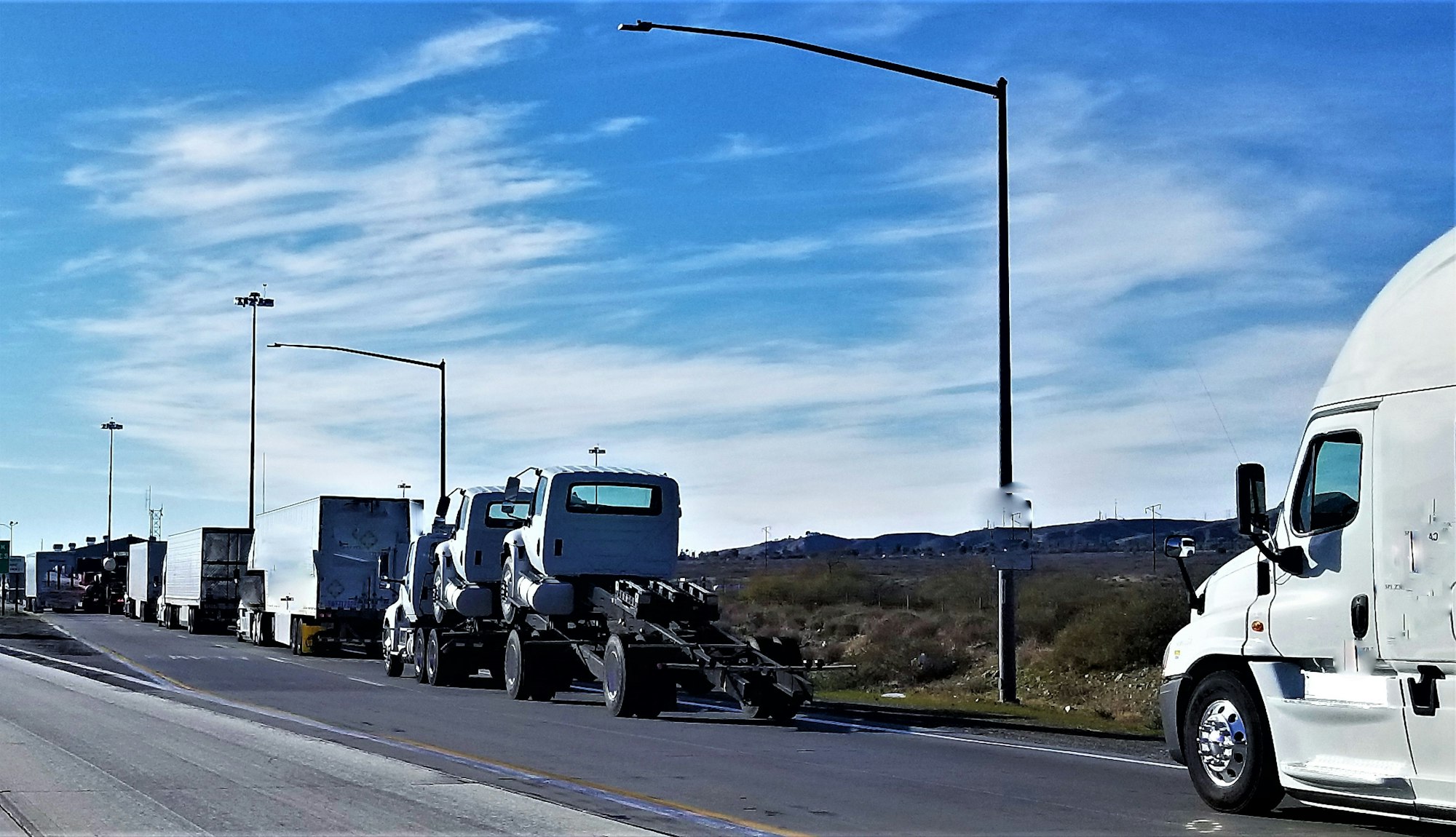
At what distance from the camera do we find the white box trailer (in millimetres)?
70125

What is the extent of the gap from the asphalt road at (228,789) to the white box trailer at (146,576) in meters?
52.5

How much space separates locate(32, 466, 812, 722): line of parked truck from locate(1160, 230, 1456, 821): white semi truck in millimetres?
8724

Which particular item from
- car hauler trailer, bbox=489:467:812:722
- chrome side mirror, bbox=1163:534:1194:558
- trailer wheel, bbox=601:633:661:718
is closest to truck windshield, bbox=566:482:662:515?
car hauler trailer, bbox=489:467:812:722

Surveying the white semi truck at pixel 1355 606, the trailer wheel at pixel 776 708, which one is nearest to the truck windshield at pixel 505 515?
the trailer wheel at pixel 776 708

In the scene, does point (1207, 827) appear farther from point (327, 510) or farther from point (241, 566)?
point (241, 566)

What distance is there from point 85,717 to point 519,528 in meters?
7.96

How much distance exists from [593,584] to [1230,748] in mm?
14038

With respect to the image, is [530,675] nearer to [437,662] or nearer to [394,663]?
[437,662]

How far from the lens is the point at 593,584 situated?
965 inches

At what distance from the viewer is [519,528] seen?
26094 millimetres

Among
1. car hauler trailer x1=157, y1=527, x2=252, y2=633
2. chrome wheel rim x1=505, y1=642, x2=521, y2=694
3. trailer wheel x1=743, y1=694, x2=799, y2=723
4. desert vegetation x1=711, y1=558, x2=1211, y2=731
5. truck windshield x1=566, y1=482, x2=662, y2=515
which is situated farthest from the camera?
car hauler trailer x1=157, y1=527, x2=252, y2=633

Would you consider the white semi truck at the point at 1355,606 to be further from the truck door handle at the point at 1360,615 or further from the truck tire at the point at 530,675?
the truck tire at the point at 530,675

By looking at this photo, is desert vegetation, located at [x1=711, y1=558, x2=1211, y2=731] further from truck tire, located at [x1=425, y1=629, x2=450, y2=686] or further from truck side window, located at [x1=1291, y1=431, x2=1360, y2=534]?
truck side window, located at [x1=1291, y1=431, x2=1360, y2=534]

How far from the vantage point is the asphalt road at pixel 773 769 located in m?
11.4
